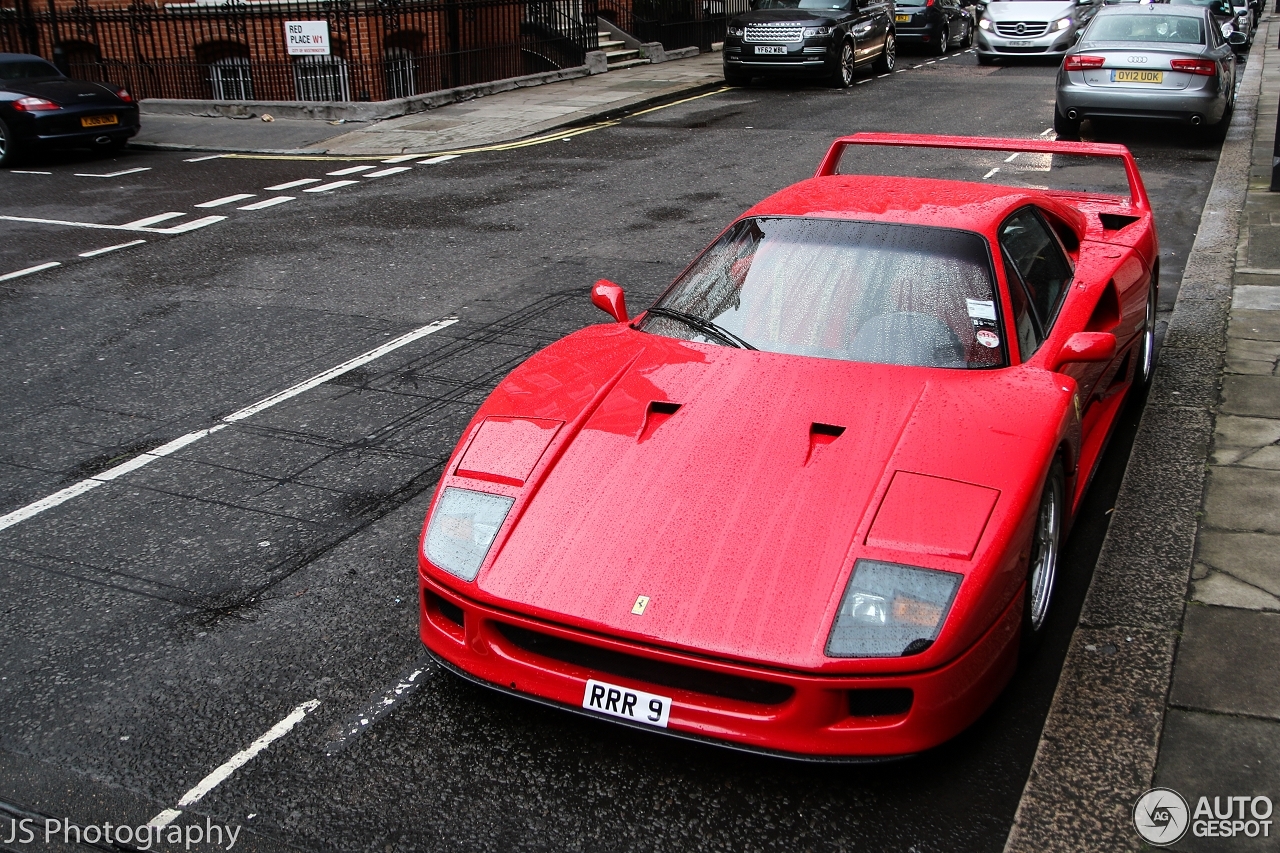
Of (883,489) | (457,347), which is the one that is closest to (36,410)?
(457,347)

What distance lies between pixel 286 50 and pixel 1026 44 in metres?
14.7

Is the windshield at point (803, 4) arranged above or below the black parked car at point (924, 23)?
above

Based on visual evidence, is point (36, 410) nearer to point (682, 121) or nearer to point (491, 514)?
point (491, 514)

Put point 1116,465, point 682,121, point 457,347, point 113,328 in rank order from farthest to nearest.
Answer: point 682,121 → point 113,328 → point 457,347 → point 1116,465

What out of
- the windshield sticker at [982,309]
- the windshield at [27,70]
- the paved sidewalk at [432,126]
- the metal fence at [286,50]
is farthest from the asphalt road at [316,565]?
the metal fence at [286,50]

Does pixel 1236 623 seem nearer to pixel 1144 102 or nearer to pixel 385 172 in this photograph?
pixel 1144 102

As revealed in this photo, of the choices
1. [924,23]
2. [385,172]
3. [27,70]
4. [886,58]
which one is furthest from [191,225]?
[924,23]

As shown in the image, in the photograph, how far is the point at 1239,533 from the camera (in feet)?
14.4

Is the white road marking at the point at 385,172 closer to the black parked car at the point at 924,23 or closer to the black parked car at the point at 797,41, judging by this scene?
the black parked car at the point at 797,41

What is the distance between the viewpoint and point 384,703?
3504 mm

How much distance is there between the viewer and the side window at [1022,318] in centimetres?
404

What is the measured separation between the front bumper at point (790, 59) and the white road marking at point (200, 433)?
45.9 ft

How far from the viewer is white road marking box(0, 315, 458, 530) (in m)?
4.91

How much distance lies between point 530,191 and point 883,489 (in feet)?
30.1
